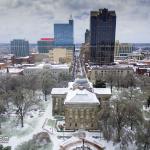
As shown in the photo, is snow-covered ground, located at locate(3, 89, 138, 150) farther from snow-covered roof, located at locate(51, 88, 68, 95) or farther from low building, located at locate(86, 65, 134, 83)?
low building, located at locate(86, 65, 134, 83)

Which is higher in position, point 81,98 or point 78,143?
point 81,98

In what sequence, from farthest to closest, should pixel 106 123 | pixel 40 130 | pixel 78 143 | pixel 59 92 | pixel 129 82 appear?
1. pixel 129 82
2. pixel 59 92
3. pixel 40 130
4. pixel 106 123
5. pixel 78 143

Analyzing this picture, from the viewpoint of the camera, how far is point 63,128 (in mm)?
59938

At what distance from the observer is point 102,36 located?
169 m

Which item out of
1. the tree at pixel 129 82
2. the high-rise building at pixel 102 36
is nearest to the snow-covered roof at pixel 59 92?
the tree at pixel 129 82

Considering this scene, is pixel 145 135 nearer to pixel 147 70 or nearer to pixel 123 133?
pixel 123 133

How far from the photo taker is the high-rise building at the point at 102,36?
543 feet

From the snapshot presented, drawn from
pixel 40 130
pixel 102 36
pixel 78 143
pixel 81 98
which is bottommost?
pixel 40 130

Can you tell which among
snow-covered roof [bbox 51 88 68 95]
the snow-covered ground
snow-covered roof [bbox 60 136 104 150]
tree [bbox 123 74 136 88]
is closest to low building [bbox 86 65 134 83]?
tree [bbox 123 74 136 88]

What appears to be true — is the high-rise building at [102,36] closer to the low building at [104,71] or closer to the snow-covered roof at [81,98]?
the low building at [104,71]

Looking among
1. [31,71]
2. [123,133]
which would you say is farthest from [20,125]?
[31,71]

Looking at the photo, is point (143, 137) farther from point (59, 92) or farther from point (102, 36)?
point (102, 36)

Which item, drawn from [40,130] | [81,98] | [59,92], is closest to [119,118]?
[81,98]

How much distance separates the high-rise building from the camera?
165 meters
